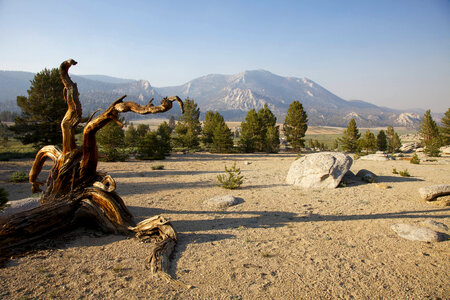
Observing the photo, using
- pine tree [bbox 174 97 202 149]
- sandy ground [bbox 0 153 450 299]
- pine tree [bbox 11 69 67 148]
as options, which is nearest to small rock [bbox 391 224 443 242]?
sandy ground [bbox 0 153 450 299]

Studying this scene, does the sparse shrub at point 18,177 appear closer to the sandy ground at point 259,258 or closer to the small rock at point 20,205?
the small rock at point 20,205

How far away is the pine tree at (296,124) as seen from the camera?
35.6 m

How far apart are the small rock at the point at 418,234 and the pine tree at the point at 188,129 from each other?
2947cm

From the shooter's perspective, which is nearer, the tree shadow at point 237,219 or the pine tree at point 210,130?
the tree shadow at point 237,219

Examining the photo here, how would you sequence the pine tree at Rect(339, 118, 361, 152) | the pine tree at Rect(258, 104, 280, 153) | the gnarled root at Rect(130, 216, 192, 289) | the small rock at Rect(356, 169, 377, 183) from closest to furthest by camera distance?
the gnarled root at Rect(130, 216, 192, 289) → the small rock at Rect(356, 169, 377, 183) → the pine tree at Rect(258, 104, 280, 153) → the pine tree at Rect(339, 118, 361, 152)

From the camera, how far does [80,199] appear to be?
19.6ft

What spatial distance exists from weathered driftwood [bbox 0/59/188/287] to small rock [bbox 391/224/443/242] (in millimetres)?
5880

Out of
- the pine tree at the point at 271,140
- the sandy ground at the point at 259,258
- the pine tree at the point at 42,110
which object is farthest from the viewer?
the pine tree at the point at 271,140

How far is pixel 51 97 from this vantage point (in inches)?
853

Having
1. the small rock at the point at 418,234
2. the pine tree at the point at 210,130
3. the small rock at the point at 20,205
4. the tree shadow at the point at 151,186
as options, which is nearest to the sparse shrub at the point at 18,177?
the tree shadow at the point at 151,186

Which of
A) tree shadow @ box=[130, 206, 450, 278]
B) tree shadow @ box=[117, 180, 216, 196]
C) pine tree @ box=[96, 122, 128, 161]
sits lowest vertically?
tree shadow @ box=[117, 180, 216, 196]

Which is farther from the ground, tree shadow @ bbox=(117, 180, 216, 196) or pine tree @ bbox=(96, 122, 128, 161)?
pine tree @ bbox=(96, 122, 128, 161)

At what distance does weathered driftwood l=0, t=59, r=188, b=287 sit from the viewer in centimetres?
496

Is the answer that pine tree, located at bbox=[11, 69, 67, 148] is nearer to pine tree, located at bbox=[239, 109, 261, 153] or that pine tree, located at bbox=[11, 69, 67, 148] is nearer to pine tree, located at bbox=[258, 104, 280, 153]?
pine tree, located at bbox=[239, 109, 261, 153]
